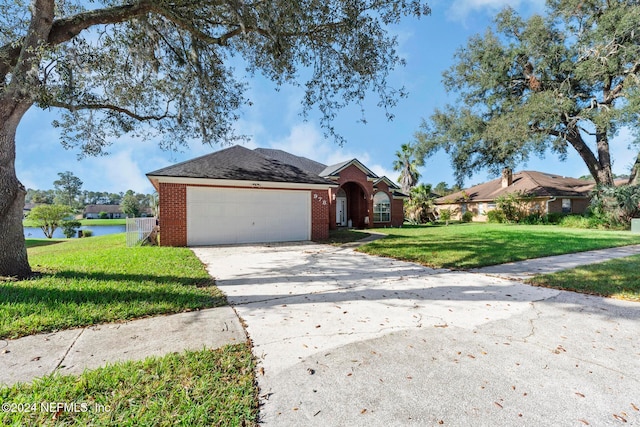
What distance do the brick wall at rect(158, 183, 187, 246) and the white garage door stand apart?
0.20 meters

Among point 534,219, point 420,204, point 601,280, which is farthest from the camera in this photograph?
point 420,204

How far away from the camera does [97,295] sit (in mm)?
4316

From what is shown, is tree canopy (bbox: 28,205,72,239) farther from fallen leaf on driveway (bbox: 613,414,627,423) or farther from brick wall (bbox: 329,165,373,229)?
fallen leaf on driveway (bbox: 613,414,627,423)

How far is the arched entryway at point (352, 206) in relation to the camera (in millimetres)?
20688

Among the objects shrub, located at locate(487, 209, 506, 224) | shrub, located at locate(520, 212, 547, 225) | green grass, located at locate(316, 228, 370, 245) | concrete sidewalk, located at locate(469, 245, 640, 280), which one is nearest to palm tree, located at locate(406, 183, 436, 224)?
shrub, located at locate(487, 209, 506, 224)

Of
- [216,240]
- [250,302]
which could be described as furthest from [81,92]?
[250,302]

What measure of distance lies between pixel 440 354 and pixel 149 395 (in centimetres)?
262

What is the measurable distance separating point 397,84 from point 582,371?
764cm

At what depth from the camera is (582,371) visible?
8.34 ft

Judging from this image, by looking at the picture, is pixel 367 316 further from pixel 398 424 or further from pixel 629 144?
pixel 629 144

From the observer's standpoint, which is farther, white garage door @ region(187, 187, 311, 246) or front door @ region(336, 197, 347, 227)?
front door @ region(336, 197, 347, 227)

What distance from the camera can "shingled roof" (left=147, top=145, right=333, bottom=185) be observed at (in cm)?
1102

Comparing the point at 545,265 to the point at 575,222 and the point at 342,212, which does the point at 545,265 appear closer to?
the point at 342,212

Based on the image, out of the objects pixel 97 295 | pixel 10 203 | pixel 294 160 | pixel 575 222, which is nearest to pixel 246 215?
pixel 10 203
